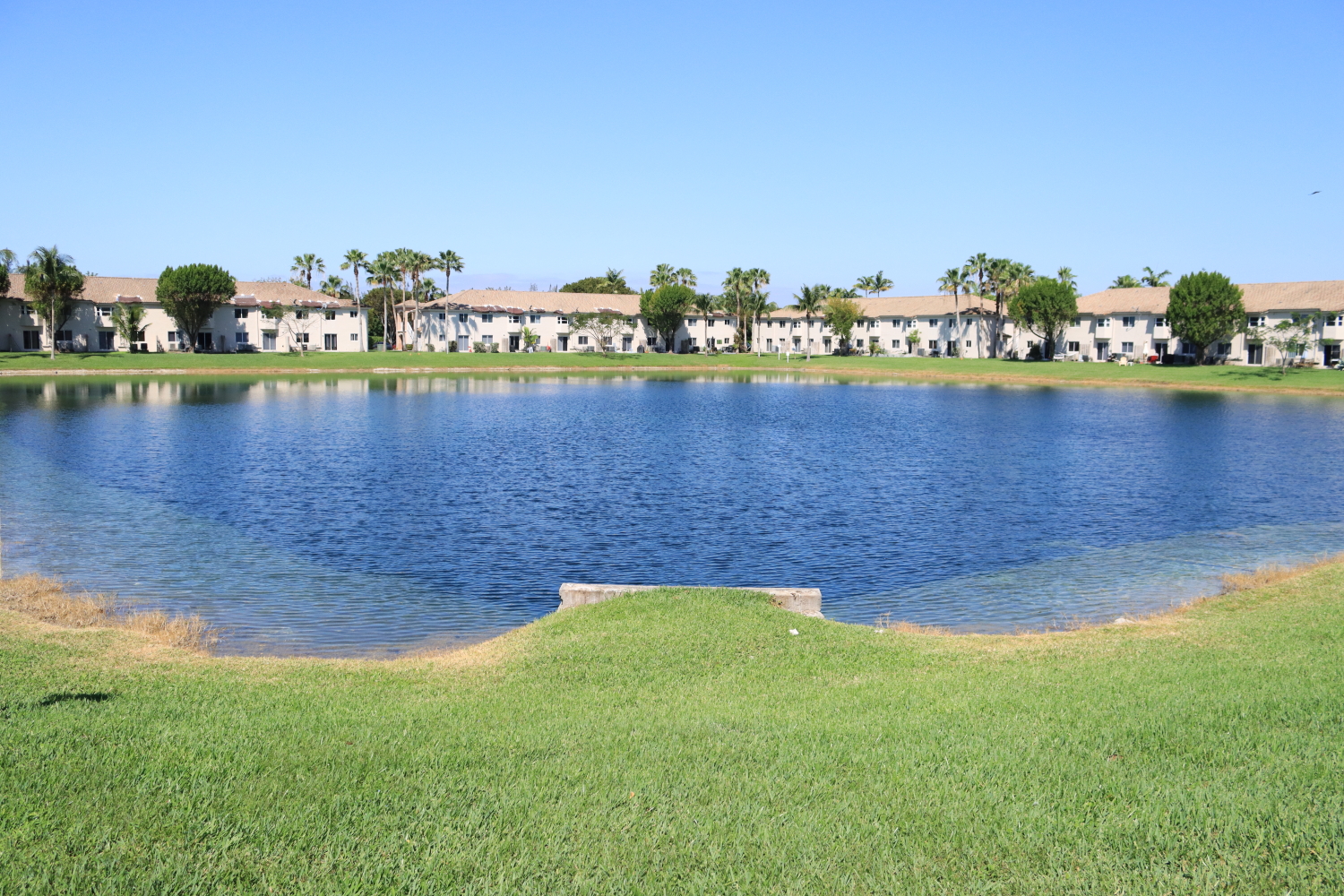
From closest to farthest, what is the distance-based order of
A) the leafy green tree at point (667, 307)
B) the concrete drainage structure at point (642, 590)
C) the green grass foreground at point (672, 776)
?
the green grass foreground at point (672, 776) < the concrete drainage structure at point (642, 590) < the leafy green tree at point (667, 307)

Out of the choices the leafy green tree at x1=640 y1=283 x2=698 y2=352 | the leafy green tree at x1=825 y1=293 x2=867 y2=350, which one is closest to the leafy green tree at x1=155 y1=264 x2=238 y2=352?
the leafy green tree at x1=640 y1=283 x2=698 y2=352

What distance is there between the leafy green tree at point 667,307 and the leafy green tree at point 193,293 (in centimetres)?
5010

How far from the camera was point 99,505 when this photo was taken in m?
27.7

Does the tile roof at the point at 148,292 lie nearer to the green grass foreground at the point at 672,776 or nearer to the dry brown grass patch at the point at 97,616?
the dry brown grass patch at the point at 97,616

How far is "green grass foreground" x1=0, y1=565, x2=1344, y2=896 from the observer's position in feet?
20.0

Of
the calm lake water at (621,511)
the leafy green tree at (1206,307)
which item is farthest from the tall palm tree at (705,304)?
the calm lake water at (621,511)

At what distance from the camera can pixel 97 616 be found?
51.9 ft

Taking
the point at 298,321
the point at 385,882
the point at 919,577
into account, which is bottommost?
the point at 919,577

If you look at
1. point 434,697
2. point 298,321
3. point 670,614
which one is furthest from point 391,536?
point 298,321

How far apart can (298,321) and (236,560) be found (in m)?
97.1

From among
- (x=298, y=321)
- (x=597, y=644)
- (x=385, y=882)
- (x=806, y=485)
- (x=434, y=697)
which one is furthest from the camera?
(x=298, y=321)

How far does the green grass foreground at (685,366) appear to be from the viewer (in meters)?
86.2

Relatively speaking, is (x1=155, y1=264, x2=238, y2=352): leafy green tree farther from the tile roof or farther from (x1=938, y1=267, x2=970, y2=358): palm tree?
(x1=938, y1=267, x2=970, y2=358): palm tree

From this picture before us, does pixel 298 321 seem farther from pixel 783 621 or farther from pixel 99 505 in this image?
pixel 783 621
